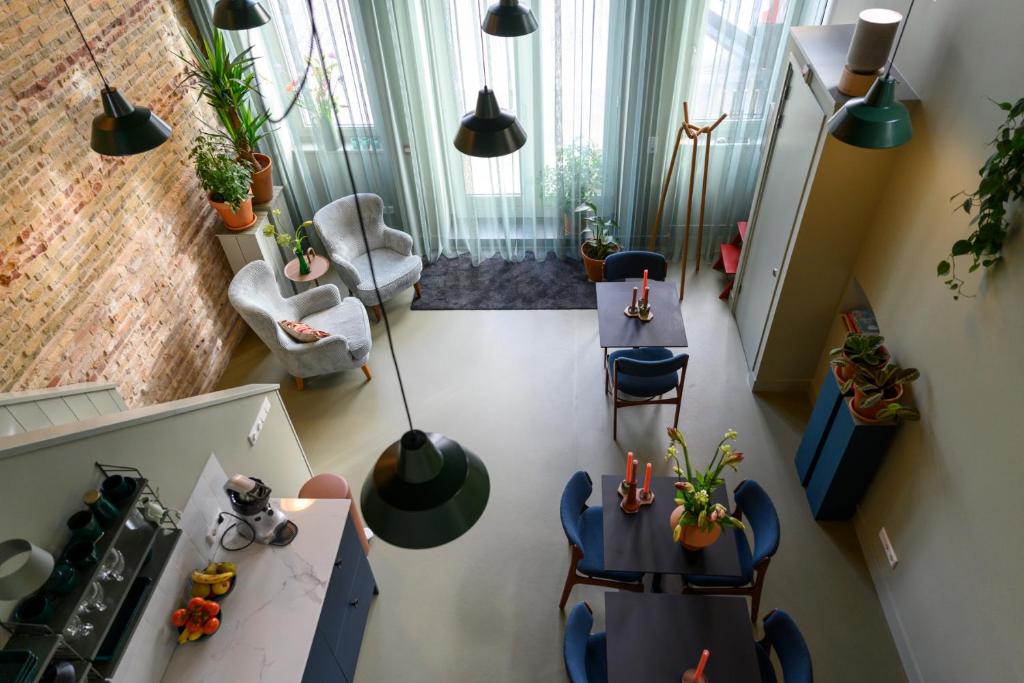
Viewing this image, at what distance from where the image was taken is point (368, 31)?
5.61 metres

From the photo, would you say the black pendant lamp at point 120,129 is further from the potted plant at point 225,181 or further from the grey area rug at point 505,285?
the grey area rug at point 505,285

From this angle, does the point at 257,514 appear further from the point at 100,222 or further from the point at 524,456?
the point at 100,222

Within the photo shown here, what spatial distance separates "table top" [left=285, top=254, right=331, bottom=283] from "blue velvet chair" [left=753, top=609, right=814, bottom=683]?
4.50 m

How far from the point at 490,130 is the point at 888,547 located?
3267 millimetres

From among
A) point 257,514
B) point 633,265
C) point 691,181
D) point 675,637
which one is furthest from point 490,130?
point 691,181

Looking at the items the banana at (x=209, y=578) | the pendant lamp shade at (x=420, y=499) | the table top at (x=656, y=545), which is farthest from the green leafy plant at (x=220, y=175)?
the pendant lamp shade at (x=420, y=499)

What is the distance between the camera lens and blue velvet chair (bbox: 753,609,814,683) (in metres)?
2.94

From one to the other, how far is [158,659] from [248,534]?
27.8 inches

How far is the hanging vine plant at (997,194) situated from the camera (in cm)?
262

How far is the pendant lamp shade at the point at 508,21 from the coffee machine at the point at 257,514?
2776mm

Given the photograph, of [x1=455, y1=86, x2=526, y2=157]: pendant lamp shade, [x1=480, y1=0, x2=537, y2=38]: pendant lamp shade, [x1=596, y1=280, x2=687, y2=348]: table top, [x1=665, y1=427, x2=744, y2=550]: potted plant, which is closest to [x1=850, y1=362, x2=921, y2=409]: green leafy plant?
[x1=665, y1=427, x2=744, y2=550]: potted plant

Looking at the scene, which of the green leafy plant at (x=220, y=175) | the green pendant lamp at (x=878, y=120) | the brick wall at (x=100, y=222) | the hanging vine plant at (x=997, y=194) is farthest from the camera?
the green leafy plant at (x=220, y=175)

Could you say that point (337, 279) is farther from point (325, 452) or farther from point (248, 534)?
point (248, 534)

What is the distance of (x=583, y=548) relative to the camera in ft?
12.6
